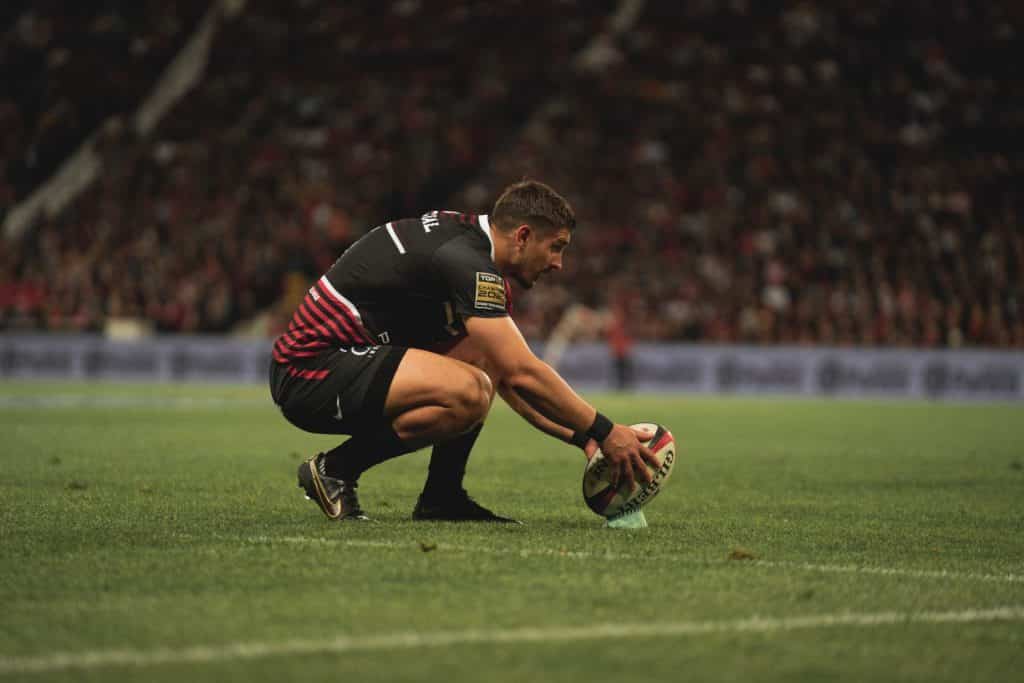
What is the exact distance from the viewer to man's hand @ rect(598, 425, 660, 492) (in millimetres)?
6934

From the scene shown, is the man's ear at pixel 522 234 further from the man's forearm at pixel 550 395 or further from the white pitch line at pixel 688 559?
the white pitch line at pixel 688 559

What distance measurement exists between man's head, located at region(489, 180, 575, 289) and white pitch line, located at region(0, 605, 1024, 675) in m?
2.55

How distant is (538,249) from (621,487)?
1114 mm

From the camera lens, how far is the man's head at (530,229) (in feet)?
23.2

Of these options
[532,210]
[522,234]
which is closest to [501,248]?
[522,234]

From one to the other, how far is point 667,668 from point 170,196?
1323 inches

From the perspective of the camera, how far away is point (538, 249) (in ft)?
23.3

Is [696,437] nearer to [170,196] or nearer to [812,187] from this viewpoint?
[812,187]

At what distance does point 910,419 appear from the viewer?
21.3m

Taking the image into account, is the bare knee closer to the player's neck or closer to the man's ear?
the player's neck

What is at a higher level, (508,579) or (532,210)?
(532,210)

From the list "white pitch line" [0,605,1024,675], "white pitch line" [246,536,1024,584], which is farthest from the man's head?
"white pitch line" [0,605,1024,675]

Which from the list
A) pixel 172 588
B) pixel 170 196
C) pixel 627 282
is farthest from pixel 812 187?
pixel 172 588

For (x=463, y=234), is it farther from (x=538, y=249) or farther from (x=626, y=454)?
(x=626, y=454)
